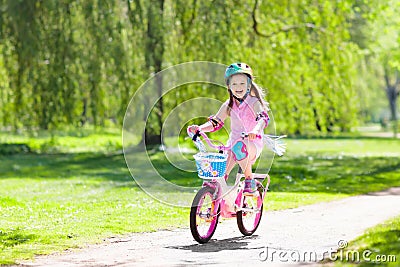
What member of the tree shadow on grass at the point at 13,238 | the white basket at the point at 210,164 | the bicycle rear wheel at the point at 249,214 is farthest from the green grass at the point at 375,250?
the tree shadow on grass at the point at 13,238

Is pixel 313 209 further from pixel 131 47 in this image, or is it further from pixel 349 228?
pixel 131 47

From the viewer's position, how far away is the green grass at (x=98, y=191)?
29.7ft

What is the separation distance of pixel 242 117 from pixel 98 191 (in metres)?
6.69

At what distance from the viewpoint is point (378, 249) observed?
6.39 m

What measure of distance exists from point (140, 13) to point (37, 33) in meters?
2.50

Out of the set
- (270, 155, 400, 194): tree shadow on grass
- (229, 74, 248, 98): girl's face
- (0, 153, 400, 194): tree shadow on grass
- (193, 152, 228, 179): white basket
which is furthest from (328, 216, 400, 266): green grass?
(270, 155, 400, 194): tree shadow on grass

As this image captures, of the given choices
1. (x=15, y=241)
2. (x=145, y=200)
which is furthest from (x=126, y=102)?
(x=15, y=241)

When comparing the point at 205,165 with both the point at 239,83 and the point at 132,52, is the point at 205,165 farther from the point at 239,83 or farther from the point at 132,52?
the point at 132,52

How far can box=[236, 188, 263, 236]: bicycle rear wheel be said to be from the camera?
848 centimetres

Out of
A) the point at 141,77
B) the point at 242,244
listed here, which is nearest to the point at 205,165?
the point at 242,244

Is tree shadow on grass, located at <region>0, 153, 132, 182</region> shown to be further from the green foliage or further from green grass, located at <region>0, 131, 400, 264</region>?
the green foliage

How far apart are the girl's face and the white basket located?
841 millimetres

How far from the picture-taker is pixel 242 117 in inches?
327

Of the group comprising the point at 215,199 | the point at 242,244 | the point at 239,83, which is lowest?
the point at 242,244
